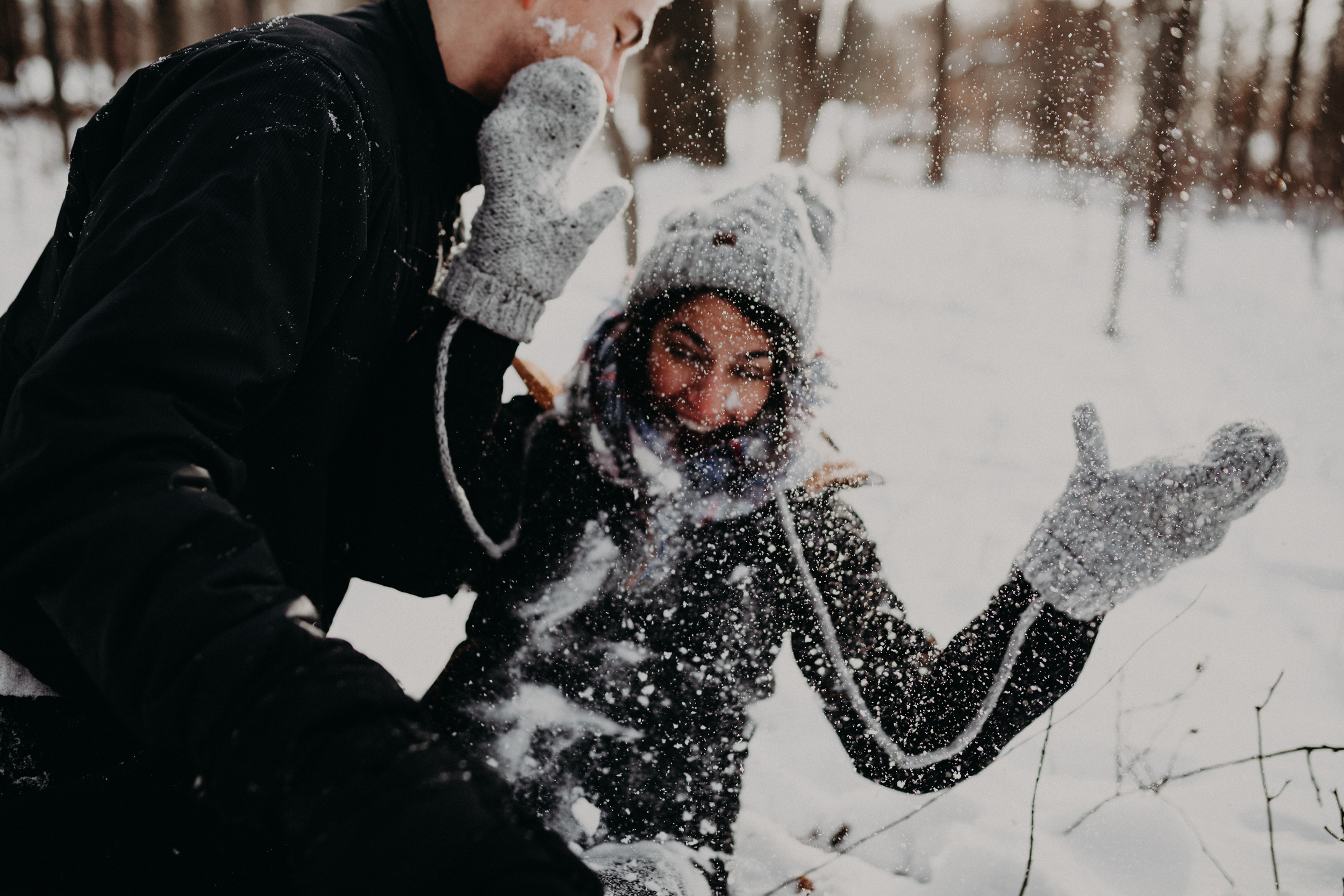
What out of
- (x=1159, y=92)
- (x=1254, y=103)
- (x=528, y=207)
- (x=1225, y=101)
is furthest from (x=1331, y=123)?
(x=528, y=207)

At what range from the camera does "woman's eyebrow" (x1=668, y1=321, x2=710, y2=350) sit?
5.24 feet

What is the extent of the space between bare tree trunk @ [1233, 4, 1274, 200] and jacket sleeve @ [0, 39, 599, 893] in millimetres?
5918

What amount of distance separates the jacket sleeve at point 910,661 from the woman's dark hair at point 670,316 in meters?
0.26

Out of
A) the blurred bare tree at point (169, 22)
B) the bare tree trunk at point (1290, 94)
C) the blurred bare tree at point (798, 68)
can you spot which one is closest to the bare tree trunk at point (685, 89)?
the blurred bare tree at point (798, 68)

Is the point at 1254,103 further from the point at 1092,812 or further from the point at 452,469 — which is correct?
the point at 452,469

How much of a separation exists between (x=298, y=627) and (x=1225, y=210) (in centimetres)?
1137

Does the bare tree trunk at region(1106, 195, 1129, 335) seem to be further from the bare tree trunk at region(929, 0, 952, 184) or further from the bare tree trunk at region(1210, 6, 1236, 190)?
the bare tree trunk at region(929, 0, 952, 184)

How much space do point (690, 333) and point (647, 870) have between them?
1.05 metres

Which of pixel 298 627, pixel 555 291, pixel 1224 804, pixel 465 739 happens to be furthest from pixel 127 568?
pixel 1224 804

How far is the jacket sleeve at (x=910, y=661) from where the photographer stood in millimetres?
1409

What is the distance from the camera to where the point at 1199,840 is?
72.2 inches

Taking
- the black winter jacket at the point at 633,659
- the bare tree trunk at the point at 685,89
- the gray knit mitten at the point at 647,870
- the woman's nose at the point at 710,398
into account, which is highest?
the bare tree trunk at the point at 685,89

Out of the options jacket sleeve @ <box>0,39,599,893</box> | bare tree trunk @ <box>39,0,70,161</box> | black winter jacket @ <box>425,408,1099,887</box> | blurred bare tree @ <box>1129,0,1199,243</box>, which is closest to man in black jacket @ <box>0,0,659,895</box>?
jacket sleeve @ <box>0,39,599,893</box>

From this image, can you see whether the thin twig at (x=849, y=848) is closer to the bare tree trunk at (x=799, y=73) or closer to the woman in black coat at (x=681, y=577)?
the woman in black coat at (x=681, y=577)
